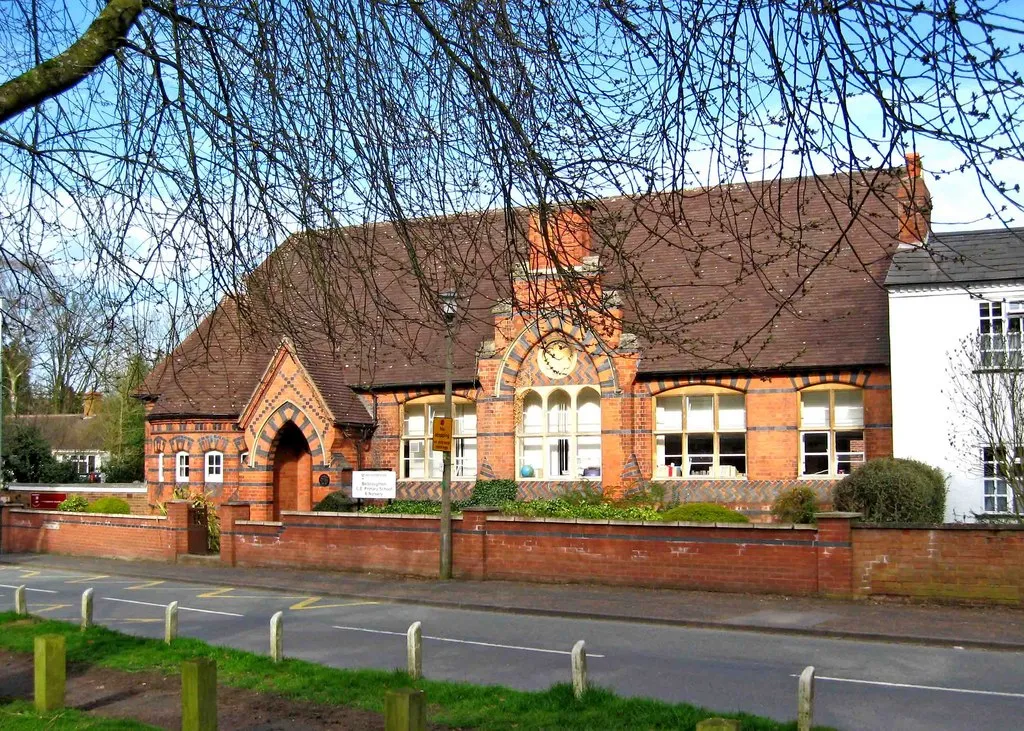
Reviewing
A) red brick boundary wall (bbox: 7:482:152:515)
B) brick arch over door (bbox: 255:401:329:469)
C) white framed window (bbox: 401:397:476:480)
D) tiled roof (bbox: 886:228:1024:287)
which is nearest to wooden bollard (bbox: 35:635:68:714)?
tiled roof (bbox: 886:228:1024:287)

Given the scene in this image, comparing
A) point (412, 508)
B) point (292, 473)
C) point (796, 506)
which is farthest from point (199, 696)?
point (292, 473)

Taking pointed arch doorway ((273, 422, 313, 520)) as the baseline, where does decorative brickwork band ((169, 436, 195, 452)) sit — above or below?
above

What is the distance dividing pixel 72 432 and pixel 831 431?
201 ft

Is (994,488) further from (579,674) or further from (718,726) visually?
(718,726)

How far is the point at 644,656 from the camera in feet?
43.1

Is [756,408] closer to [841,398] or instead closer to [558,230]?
[841,398]

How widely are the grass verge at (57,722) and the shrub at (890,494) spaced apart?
14684 mm

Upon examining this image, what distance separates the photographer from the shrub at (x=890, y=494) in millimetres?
20109

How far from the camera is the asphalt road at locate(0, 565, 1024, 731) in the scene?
1027cm

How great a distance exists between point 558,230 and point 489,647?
8043 mm

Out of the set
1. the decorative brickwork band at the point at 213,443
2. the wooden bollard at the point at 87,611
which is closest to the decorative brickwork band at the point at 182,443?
the decorative brickwork band at the point at 213,443

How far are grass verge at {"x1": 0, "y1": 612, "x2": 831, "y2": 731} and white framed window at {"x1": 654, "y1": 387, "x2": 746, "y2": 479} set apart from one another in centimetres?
1523

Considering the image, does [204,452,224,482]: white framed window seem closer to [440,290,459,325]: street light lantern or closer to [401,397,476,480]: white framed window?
[401,397,476,480]: white framed window

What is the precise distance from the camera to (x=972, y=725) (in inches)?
369
